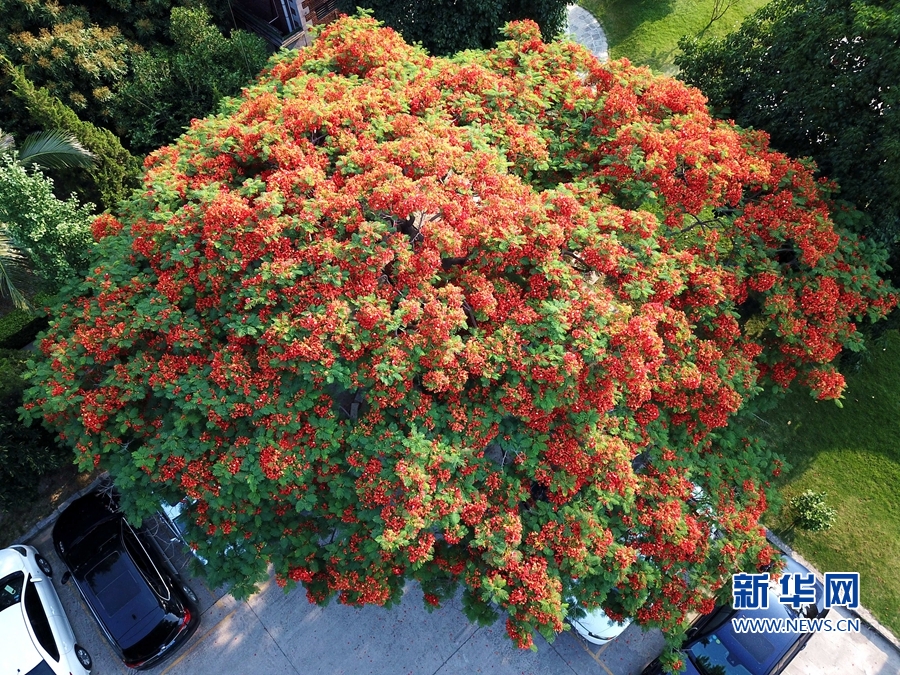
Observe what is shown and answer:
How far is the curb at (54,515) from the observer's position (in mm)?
11594

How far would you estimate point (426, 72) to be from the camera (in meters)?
10.5

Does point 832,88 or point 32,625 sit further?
point 32,625

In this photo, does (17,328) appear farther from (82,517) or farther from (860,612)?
(860,612)

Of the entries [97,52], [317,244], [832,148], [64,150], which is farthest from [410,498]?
[97,52]

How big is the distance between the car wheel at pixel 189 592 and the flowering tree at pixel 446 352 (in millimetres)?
3788

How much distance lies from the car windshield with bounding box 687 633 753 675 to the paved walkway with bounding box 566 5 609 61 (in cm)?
1674

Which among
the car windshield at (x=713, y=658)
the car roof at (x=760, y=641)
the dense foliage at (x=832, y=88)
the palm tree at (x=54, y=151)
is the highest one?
the dense foliage at (x=832, y=88)

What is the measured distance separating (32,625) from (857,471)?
17.0 metres

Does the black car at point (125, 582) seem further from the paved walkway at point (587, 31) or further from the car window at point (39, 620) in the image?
the paved walkway at point (587, 31)

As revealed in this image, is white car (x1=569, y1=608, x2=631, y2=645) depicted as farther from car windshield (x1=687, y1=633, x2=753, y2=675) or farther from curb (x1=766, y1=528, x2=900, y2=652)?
curb (x1=766, y1=528, x2=900, y2=652)

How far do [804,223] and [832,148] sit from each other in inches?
81.7

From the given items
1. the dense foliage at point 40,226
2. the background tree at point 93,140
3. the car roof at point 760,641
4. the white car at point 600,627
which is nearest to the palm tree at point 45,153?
the background tree at point 93,140

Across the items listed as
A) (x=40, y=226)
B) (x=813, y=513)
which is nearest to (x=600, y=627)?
(x=813, y=513)

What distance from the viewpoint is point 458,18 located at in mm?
14227
